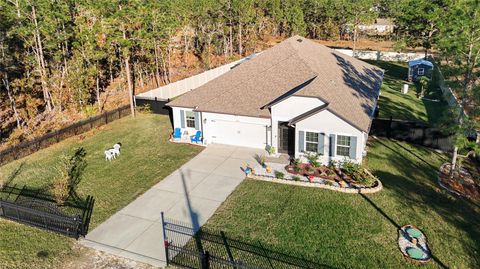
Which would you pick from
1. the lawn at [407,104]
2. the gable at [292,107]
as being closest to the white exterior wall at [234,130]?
the gable at [292,107]

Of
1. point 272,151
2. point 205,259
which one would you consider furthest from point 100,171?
point 205,259

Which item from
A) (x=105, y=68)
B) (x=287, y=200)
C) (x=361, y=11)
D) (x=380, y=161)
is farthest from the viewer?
(x=361, y=11)

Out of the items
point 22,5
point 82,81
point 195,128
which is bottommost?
point 195,128

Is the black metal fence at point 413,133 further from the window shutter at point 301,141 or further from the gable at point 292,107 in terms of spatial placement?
the window shutter at point 301,141

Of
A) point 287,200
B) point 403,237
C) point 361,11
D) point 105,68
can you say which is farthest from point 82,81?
point 361,11

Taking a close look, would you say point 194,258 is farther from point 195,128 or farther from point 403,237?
point 195,128

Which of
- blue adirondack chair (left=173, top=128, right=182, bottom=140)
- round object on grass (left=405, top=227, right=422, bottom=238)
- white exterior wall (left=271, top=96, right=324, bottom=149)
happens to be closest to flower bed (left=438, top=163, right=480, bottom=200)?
round object on grass (left=405, top=227, right=422, bottom=238)

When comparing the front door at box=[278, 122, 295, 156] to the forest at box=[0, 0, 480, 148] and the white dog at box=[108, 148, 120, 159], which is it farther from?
the white dog at box=[108, 148, 120, 159]
